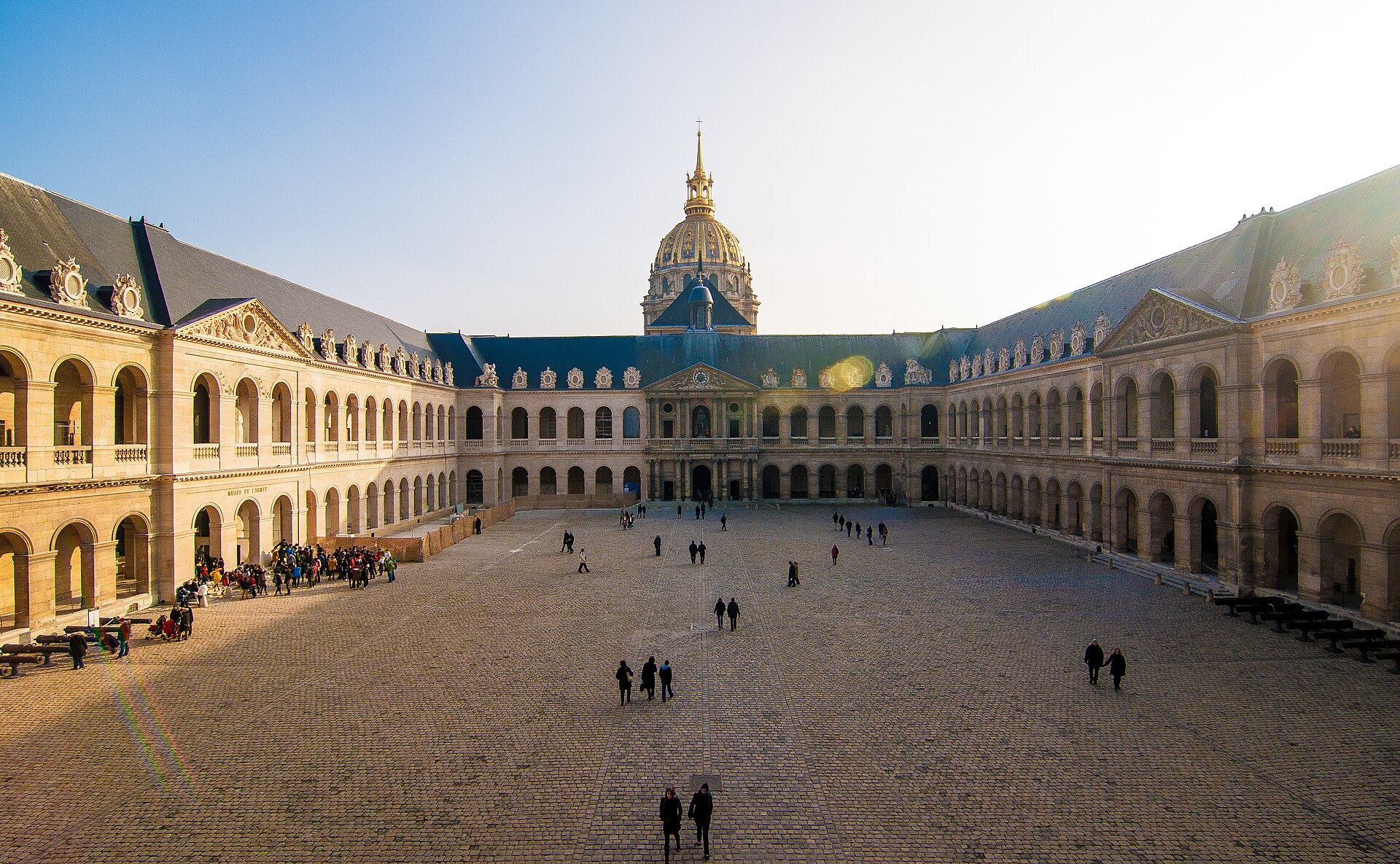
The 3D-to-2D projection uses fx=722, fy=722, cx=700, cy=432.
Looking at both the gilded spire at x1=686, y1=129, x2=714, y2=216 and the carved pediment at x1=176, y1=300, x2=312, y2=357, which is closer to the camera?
the carved pediment at x1=176, y1=300, x2=312, y2=357

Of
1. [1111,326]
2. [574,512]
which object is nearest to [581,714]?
[1111,326]

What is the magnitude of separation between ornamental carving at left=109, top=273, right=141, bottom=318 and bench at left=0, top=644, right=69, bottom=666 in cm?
1256

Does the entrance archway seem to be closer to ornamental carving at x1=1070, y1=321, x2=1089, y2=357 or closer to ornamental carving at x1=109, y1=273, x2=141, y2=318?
ornamental carving at x1=1070, y1=321, x2=1089, y2=357

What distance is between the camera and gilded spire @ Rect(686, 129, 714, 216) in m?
Result: 127

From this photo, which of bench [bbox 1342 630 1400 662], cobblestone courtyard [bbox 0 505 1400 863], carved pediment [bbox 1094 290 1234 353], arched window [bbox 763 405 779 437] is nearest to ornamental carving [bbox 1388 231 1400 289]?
carved pediment [bbox 1094 290 1234 353]

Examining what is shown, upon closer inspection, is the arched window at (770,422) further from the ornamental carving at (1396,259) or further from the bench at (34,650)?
the bench at (34,650)

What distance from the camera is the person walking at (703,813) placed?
12.3 metres

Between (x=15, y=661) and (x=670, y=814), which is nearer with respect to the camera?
(x=670, y=814)

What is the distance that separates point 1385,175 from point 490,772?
122 ft

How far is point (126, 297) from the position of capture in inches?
1112

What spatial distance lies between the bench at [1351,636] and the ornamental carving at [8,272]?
4406cm

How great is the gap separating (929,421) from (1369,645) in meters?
46.2

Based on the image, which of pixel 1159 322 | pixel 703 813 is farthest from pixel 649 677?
pixel 1159 322

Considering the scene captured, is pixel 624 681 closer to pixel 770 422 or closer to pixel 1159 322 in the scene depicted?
pixel 1159 322
